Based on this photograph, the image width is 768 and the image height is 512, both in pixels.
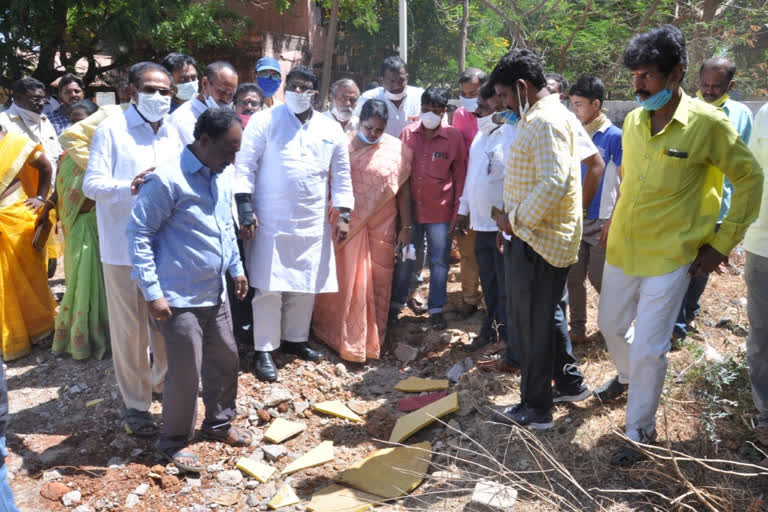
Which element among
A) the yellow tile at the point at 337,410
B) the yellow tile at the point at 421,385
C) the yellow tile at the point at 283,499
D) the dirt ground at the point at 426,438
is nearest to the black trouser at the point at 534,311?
the dirt ground at the point at 426,438

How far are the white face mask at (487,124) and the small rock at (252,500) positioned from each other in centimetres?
293

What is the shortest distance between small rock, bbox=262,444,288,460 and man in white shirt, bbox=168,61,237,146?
202 centimetres

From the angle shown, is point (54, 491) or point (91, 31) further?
point (91, 31)

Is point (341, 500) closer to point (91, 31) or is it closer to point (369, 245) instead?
point (369, 245)

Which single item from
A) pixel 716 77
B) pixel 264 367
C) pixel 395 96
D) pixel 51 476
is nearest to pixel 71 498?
pixel 51 476

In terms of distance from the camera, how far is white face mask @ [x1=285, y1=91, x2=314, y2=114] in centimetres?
454

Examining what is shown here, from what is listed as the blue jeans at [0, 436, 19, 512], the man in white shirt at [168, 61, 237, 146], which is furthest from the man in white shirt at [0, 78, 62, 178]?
the blue jeans at [0, 436, 19, 512]

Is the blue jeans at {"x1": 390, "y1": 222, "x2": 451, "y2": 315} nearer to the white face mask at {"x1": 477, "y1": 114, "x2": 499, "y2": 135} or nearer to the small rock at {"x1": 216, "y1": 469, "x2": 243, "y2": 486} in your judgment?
the white face mask at {"x1": 477, "y1": 114, "x2": 499, "y2": 135}

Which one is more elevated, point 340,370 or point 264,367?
point 264,367

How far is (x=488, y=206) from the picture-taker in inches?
186

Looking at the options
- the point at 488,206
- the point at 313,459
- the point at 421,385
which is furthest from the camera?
the point at 488,206

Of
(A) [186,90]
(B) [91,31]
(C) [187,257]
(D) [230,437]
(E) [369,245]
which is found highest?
(B) [91,31]

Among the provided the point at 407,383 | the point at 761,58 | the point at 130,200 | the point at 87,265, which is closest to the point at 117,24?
the point at 87,265

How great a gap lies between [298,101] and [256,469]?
2454mm
